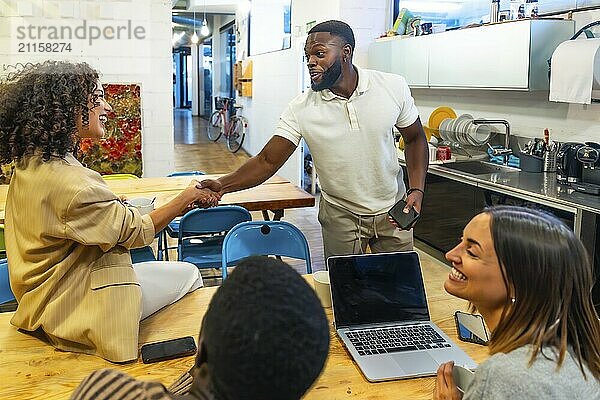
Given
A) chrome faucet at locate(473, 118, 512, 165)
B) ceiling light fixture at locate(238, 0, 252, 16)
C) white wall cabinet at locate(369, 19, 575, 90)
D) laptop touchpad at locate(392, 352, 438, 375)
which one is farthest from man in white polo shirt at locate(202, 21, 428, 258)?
ceiling light fixture at locate(238, 0, 252, 16)

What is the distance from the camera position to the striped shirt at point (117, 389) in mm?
799

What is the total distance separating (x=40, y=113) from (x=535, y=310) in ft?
4.38

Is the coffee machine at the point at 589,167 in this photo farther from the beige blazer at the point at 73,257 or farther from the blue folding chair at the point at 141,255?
the beige blazer at the point at 73,257

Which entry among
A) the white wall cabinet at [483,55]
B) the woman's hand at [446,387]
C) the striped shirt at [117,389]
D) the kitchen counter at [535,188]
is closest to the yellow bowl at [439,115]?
the white wall cabinet at [483,55]

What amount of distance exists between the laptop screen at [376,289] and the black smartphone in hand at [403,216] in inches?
20.5

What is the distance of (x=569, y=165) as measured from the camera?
12.5 feet

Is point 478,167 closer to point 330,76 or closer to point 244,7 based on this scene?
point 330,76

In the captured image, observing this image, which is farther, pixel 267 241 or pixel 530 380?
pixel 267 241

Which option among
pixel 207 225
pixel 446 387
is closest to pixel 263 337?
pixel 446 387

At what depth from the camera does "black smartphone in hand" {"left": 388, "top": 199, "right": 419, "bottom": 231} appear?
2451mm

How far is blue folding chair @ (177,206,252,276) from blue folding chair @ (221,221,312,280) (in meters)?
0.56

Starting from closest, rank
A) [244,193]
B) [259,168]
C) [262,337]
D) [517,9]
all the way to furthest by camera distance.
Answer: [262,337] < [259,168] < [244,193] < [517,9]

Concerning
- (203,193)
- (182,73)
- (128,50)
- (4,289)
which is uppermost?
(182,73)

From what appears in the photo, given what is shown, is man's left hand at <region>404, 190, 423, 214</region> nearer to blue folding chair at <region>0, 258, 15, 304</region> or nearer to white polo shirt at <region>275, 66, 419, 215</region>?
white polo shirt at <region>275, 66, 419, 215</region>
